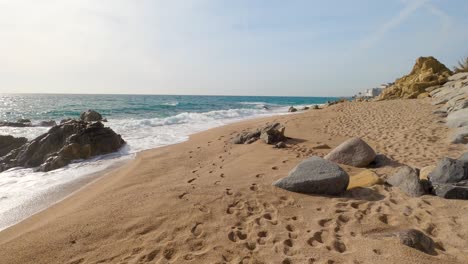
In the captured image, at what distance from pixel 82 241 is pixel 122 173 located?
3550 mm

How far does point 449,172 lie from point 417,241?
75.6 inches

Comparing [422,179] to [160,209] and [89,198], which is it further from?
[89,198]

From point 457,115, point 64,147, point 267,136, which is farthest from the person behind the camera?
point 457,115

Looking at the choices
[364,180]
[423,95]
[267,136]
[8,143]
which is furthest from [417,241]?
[423,95]

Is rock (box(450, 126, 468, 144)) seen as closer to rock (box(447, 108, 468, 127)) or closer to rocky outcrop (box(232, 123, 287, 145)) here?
rock (box(447, 108, 468, 127))

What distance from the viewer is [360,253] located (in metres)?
3.02

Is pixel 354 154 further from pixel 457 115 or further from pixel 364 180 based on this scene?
pixel 457 115

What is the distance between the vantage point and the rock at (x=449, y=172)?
427cm

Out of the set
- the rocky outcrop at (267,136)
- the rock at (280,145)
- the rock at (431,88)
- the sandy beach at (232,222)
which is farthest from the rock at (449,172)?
the rock at (431,88)

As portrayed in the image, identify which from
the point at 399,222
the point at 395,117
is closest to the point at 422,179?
the point at 399,222

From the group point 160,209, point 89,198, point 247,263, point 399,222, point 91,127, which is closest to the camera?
point 247,263

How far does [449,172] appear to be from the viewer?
4.36 meters

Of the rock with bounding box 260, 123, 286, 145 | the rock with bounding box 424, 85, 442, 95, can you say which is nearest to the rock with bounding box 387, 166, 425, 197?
the rock with bounding box 260, 123, 286, 145

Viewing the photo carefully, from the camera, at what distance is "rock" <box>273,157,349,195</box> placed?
14.9 feet
